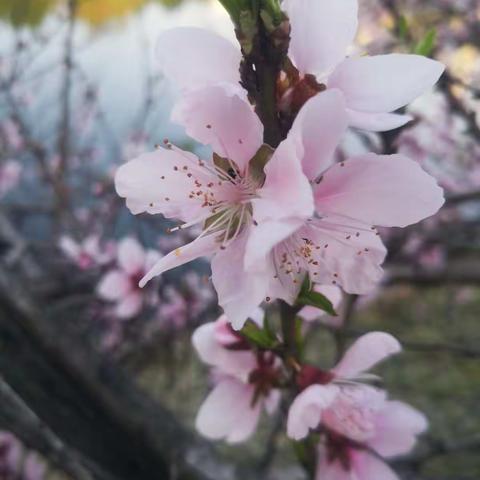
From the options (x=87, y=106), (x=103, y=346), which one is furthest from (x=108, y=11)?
(x=103, y=346)

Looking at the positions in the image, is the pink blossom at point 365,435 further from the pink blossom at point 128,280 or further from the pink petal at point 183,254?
the pink blossom at point 128,280

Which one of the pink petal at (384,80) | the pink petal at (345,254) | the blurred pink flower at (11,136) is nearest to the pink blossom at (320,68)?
the pink petal at (384,80)

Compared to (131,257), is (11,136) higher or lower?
lower

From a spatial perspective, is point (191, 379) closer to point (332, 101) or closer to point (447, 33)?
point (447, 33)

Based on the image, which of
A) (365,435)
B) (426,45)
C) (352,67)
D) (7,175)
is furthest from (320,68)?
(7,175)

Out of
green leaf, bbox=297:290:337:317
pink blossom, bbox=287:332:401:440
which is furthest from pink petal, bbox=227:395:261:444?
green leaf, bbox=297:290:337:317

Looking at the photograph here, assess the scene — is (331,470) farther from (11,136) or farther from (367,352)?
(11,136)
